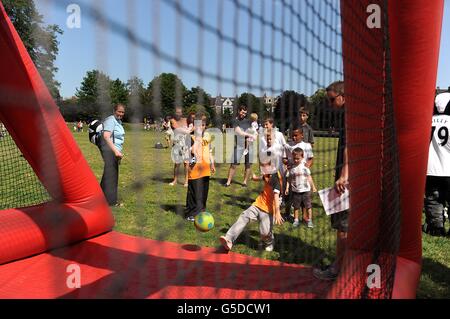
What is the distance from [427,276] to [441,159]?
146 cm

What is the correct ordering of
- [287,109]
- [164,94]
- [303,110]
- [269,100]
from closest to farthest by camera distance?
[164,94], [269,100], [287,109], [303,110]

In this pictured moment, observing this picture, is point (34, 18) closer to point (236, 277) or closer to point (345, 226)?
point (236, 277)

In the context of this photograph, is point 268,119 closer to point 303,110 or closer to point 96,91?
point 303,110

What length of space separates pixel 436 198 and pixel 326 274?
216 cm

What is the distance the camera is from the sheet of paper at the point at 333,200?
2.87m

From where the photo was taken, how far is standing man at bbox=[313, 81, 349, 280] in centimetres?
259

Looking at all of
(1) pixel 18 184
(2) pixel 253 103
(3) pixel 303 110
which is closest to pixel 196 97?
(2) pixel 253 103

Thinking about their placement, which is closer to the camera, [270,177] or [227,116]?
[227,116]

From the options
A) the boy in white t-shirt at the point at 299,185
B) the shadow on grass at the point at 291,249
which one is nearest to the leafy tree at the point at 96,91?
the shadow on grass at the point at 291,249

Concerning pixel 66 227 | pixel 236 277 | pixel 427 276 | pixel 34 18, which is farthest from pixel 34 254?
pixel 427 276

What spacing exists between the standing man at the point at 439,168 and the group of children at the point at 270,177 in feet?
3.92

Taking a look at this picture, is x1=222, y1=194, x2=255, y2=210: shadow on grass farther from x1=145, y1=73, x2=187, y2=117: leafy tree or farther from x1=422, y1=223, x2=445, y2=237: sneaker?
x1=145, y1=73, x2=187, y2=117: leafy tree

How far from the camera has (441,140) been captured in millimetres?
4215

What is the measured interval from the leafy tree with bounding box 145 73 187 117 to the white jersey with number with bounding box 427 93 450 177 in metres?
3.60
